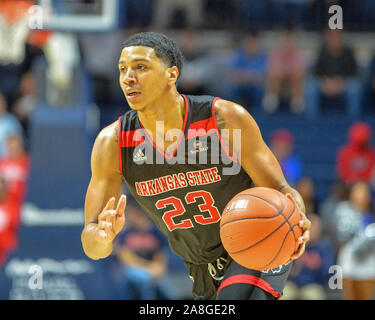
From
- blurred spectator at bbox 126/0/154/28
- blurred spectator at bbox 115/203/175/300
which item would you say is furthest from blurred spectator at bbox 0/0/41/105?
blurred spectator at bbox 115/203/175/300

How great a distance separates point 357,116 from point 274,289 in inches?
282

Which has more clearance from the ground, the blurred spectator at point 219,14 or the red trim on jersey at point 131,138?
the blurred spectator at point 219,14

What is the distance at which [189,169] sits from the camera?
4.07 metres

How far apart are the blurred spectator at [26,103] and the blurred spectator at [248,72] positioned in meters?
2.90

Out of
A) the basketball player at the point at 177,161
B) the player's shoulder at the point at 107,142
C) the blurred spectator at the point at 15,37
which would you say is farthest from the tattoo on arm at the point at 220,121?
the blurred spectator at the point at 15,37

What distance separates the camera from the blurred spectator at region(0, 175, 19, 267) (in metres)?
8.24

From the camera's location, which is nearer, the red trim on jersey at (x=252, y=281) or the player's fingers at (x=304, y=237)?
the player's fingers at (x=304, y=237)

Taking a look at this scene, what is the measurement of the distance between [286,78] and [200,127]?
672cm

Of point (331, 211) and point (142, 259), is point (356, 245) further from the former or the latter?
point (142, 259)

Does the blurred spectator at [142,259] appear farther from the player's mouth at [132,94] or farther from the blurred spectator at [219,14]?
the blurred spectator at [219,14]

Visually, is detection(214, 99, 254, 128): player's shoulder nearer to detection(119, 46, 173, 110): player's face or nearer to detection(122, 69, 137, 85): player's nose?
detection(119, 46, 173, 110): player's face

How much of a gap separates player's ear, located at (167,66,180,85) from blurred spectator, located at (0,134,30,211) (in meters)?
5.12

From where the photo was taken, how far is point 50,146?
833 centimetres

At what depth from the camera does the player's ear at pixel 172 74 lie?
396 cm
